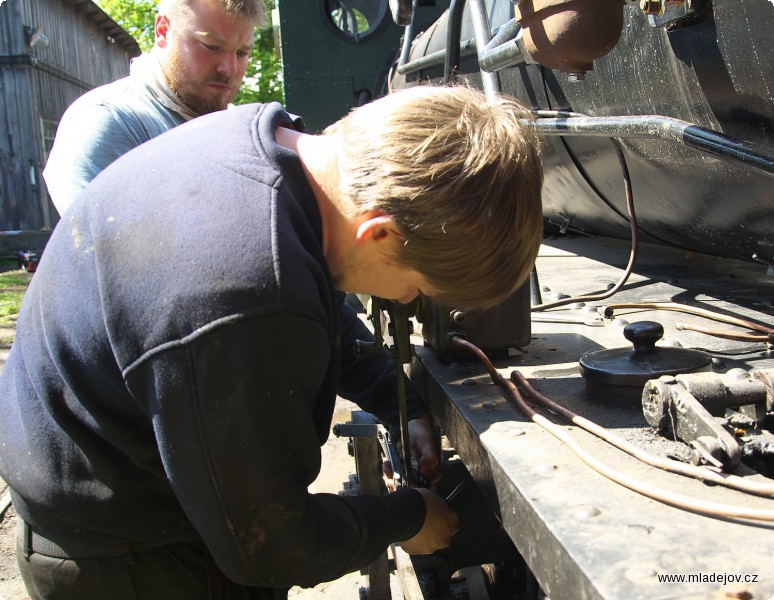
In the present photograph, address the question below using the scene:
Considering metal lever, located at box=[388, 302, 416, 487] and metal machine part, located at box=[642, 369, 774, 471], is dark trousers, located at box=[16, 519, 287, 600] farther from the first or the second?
metal machine part, located at box=[642, 369, 774, 471]

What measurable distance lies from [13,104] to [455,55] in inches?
586

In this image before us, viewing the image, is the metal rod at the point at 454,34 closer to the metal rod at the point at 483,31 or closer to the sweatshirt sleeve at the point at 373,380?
the metal rod at the point at 483,31

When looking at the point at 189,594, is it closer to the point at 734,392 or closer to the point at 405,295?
the point at 405,295

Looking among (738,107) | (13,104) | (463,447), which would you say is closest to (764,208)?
(738,107)

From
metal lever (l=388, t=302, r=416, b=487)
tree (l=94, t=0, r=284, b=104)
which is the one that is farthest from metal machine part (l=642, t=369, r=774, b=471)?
tree (l=94, t=0, r=284, b=104)

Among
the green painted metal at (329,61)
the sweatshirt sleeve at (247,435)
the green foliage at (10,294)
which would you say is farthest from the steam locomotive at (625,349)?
the green foliage at (10,294)

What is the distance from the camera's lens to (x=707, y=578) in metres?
0.88

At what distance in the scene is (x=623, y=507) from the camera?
1065 millimetres

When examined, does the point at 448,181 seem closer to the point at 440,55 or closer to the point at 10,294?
the point at 440,55

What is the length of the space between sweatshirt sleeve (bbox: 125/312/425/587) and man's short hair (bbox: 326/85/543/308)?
7.7 inches

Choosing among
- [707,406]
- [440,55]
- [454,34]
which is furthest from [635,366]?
[440,55]

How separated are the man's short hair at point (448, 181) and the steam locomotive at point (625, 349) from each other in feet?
1.06

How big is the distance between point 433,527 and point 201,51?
1.61 m

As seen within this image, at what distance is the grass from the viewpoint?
735cm
